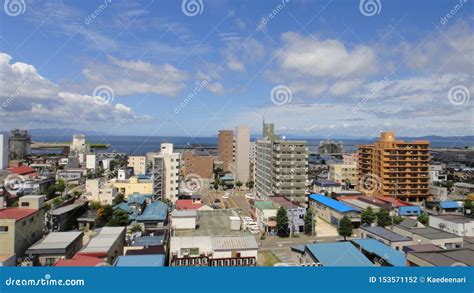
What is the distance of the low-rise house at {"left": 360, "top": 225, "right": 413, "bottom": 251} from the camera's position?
640 centimetres

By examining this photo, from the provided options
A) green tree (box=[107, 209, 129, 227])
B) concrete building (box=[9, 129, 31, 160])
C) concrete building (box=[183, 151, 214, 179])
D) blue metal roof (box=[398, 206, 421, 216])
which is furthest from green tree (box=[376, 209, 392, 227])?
concrete building (box=[9, 129, 31, 160])

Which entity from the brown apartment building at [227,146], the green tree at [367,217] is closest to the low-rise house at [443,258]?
the green tree at [367,217]

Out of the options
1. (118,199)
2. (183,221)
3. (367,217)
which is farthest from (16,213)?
(367,217)

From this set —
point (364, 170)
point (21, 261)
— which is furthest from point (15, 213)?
point (364, 170)

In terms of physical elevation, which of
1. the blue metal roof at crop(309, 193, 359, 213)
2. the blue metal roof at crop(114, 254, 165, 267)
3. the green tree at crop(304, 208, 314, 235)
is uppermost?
the blue metal roof at crop(114, 254, 165, 267)

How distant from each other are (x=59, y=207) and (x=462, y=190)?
50.2 ft

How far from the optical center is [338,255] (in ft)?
16.6

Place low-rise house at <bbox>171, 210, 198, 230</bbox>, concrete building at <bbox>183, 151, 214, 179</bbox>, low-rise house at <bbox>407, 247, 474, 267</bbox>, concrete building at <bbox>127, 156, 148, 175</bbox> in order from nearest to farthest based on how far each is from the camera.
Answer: low-rise house at <bbox>407, 247, 474, 267</bbox>
low-rise house at <bbox>171, 210, 198, 230</bbox>
concrete building at <bbox>127, 156, 148, 175</bbox>
concrete building at <bbox>183, 151, 214, 179</bbox>

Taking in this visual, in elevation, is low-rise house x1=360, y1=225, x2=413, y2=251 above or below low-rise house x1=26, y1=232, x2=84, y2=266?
below

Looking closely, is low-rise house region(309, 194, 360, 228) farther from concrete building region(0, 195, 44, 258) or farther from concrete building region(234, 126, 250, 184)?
concrete building region(0, 195, 44, 258)

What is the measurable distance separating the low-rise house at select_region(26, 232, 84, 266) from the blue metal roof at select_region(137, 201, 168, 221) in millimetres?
2934

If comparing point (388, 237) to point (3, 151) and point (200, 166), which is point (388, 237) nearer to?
point (200, 166)

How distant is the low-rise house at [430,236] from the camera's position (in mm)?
6445

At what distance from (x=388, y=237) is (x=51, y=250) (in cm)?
612
